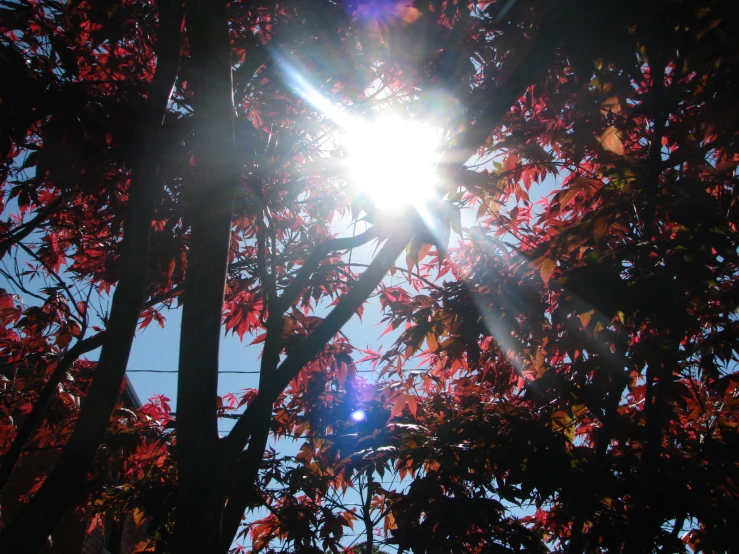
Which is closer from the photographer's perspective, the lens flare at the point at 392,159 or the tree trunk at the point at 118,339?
the tree trunk at the point at 118,339

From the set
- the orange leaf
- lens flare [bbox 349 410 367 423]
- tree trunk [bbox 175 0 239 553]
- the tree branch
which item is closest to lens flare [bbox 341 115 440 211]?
tree trunk [bbox 175 0 239 553]

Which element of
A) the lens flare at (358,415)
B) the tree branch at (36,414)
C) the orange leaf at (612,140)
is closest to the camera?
the tree branch at (36,414)

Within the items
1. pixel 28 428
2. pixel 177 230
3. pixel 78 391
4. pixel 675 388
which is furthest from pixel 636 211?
pixel 78 391

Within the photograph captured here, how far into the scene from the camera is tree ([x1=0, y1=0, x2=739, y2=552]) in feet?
6.62

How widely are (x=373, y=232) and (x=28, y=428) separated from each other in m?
2.26

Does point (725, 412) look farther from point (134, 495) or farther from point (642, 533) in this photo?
point (134, 495)

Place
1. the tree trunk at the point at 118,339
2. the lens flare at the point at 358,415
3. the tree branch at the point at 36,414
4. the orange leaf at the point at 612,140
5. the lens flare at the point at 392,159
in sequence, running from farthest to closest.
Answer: the lens flare at the point at 358,415
the orange leaf at the point at 612,140
the tree branch at the point at 36,414
the lens flare at the point at 392,159
the tree trunk at the point at 118,339

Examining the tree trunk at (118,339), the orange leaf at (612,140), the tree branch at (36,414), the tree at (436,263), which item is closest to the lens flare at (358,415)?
the tree at (436,263)

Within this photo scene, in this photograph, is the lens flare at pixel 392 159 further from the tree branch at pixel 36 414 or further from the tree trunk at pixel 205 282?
the tree branch at pixel 36 414

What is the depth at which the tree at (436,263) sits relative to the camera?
2.02 meters

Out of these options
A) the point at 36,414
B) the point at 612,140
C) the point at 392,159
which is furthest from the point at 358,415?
the point at 612,140

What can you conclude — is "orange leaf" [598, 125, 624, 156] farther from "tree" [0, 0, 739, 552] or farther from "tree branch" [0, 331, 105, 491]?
"tree branch" [0, 331, 105, 491]

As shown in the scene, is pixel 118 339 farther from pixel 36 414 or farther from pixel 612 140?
pixel 612 140

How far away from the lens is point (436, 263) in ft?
12.6
